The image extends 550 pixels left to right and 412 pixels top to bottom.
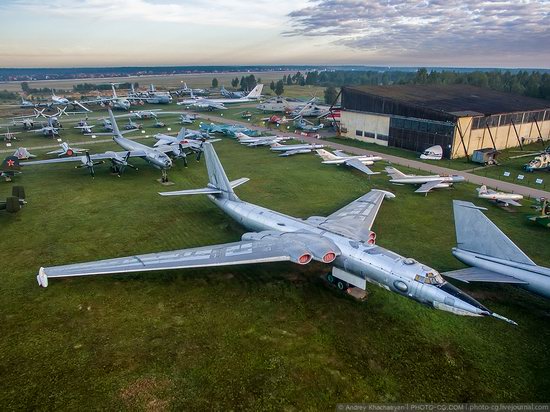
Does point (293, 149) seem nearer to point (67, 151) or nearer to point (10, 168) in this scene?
point (67, 151)

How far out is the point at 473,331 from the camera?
56.0 feet

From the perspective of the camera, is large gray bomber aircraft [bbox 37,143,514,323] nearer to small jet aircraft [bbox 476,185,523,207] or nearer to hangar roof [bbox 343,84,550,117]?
small jet aircraft [bbox 476,185,523,207]

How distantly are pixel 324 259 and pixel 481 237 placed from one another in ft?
29.5

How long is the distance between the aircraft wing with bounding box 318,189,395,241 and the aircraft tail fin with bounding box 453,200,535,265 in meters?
5.38

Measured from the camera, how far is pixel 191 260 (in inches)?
764

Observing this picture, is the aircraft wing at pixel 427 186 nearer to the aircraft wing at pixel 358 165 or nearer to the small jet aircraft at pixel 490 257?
the aircraft wing at pixel 358 165

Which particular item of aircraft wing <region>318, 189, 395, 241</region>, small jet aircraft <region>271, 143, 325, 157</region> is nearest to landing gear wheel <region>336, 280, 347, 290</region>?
aircraft wing <region>318, 189, 395, 241</region>

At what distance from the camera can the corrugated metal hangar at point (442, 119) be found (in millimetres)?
52031

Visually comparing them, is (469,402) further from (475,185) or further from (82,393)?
(475,185)

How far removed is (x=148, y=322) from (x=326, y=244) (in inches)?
403

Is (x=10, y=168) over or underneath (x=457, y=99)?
underneath

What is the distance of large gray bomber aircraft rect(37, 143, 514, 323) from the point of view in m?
16.5

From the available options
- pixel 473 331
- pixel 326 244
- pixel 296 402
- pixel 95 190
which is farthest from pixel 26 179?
pixel 473 331

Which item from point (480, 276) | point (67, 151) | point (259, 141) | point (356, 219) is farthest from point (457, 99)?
point (67, 151)
